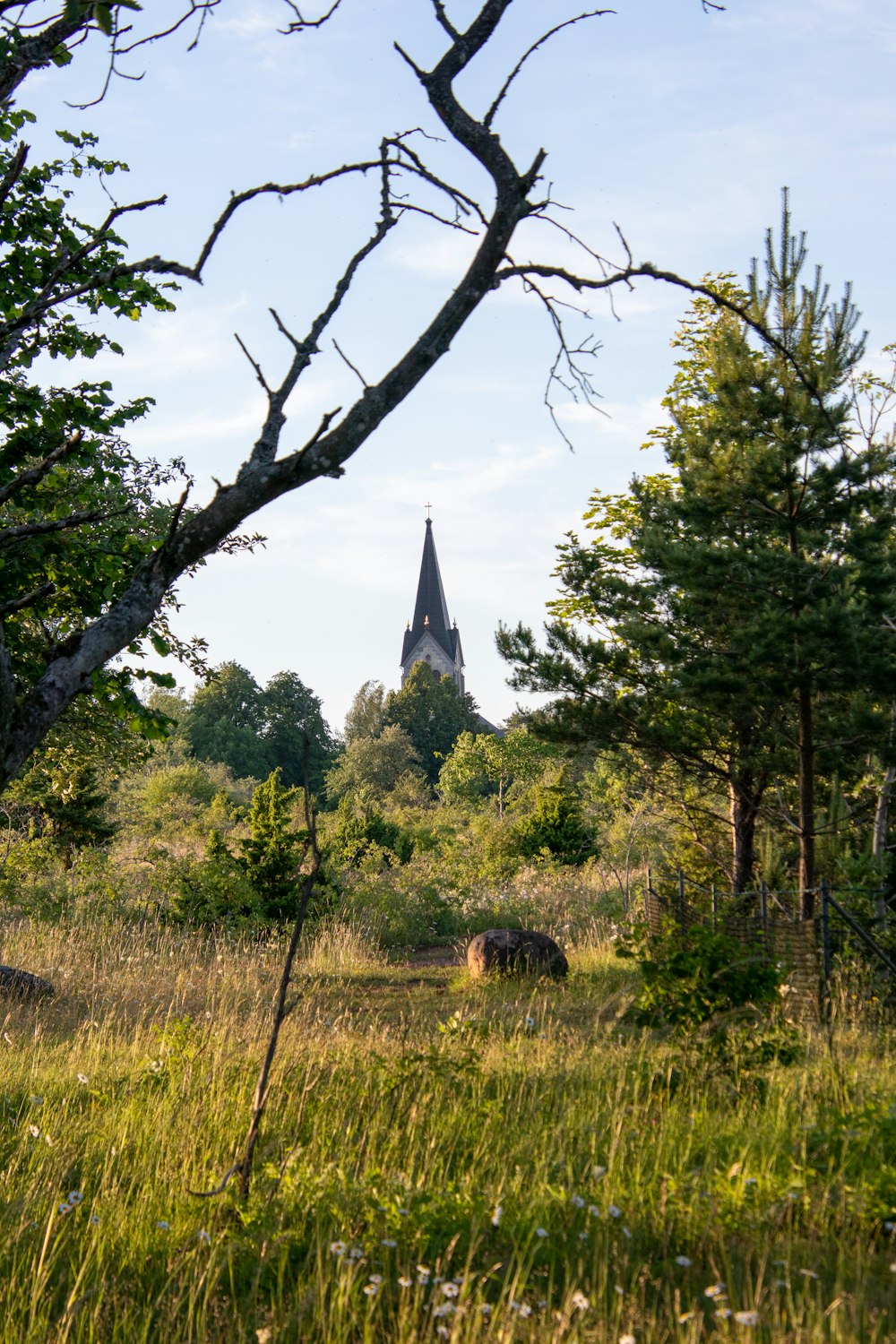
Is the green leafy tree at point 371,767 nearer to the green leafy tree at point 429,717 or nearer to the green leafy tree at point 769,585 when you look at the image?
the green leafy tree at point 429,717

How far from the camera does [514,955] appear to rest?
12250 millimetres

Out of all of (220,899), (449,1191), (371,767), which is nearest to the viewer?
(449,1191)

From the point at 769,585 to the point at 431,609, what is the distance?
93.0 m

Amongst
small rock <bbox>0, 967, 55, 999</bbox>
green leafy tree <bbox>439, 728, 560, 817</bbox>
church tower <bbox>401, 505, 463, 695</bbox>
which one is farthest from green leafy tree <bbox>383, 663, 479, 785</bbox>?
small rock <bbox>0, 967, 55, 999</bbox>

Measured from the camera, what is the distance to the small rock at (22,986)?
385 inches

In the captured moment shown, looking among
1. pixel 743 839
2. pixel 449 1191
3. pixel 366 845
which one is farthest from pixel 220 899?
pixel 449 1191

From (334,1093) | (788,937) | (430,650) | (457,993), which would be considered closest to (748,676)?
(788,937)

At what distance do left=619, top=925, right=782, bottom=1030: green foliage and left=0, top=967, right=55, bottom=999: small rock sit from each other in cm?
591

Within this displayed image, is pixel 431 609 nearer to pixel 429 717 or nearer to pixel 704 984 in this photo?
pixel 429 717

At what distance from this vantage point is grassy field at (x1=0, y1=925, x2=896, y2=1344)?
333 centimetres

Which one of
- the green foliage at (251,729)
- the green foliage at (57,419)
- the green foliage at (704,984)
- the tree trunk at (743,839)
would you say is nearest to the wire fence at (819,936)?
the green foliage at (704,984)

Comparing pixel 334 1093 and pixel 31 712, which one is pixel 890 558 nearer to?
pixel 334 1093

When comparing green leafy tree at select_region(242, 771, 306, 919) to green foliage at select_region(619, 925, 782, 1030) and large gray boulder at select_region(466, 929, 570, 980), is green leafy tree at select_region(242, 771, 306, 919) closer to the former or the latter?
large gray boulder at select_region(466, 929, 570, 980)

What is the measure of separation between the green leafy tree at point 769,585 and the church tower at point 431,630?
8945 cm
